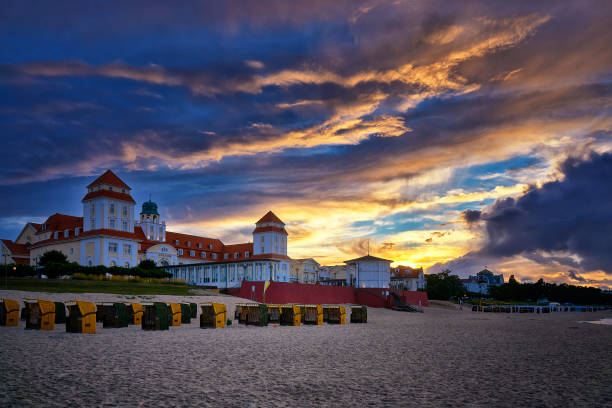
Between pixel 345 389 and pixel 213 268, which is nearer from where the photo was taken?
pixel 345 389

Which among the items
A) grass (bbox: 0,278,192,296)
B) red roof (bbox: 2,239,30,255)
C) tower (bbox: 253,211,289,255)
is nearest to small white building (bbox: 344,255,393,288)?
tower (bbox: 253,211,289,255)

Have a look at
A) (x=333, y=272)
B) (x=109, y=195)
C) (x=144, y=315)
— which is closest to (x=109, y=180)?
(x=109, y=195)

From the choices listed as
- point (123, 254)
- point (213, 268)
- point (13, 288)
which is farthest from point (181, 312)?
point (123, 254)

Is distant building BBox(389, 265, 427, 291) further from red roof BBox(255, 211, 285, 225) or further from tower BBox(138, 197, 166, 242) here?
tower BBox(138, 197, 166, 242)

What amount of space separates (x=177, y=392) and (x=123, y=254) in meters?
70.6

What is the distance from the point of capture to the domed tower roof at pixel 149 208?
99938 millimetres

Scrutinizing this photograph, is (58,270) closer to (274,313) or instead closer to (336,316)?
(274,313)

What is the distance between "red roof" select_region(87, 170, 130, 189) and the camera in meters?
75.4

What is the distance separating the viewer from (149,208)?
10019cm

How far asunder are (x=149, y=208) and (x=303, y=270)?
127 feet

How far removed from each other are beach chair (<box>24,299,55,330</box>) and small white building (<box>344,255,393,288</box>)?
52139mm

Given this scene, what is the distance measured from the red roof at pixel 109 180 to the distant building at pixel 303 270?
3084 centimetres

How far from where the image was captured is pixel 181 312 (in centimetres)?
2330

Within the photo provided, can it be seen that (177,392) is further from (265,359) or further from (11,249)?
(11,249)
